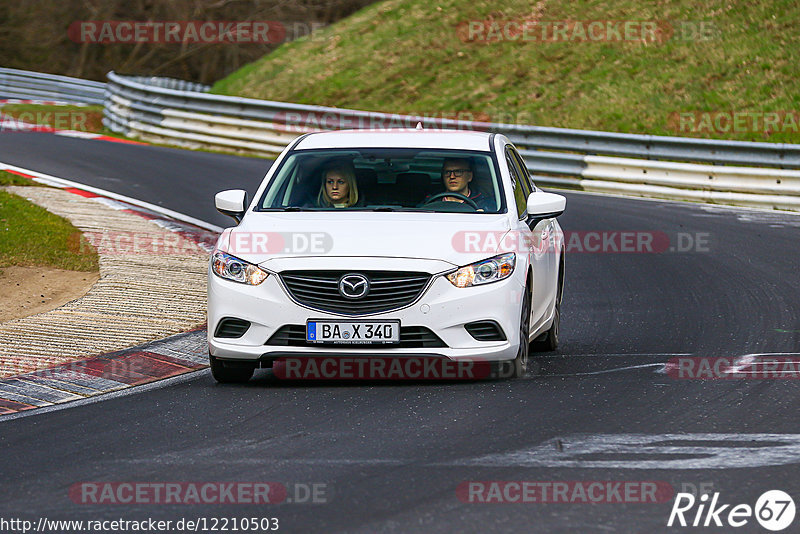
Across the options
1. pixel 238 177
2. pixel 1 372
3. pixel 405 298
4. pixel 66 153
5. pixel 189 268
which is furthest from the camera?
pixel 66 153

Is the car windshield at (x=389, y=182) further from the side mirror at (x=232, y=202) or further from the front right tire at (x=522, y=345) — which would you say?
the front right tire at (x=522, y=345)

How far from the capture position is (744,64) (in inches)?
1104

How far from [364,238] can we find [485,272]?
0.78 meters

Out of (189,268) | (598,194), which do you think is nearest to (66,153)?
(598,194)

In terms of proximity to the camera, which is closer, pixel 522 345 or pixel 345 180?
pixel 522 345

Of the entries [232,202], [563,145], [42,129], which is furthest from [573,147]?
[232,202]

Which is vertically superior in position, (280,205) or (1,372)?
(280,205)

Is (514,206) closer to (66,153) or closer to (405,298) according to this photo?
(405,298)

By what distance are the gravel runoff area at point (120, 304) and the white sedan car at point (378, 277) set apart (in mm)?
1556

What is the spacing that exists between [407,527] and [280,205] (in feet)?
13.9

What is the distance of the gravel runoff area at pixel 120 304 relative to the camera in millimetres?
9789

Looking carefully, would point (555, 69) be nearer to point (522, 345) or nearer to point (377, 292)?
point (522, 345)

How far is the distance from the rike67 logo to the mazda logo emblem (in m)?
2.90

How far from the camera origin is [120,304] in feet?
37.4
